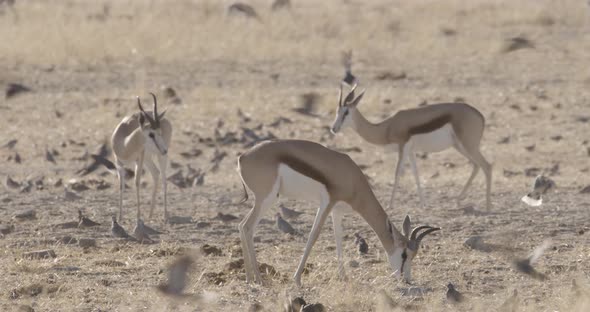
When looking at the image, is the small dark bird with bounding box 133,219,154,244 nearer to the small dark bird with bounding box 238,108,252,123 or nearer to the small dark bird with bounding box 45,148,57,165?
the small dark bird with bounding box 45,148,57,165

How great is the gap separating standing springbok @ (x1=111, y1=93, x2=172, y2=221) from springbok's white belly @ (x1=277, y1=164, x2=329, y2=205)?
122 inches

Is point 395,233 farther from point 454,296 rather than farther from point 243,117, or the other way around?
point 243,117

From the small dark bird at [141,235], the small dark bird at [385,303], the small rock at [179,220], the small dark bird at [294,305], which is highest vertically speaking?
the small dark bird at [294,305]

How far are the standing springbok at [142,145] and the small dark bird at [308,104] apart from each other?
5626mm

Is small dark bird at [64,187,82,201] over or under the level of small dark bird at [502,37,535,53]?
under

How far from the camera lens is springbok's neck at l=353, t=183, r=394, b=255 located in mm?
8336

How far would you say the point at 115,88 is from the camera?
68.1 ft

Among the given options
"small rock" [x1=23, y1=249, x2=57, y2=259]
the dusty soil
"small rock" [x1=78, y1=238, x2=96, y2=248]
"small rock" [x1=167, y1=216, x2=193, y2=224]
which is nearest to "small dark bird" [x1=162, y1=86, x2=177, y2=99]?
the dusty soil

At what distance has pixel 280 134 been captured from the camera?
16.6 meters

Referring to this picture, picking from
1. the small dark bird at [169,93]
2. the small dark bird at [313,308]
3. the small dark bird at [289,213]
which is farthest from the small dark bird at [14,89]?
the small dark bird at [313,308]

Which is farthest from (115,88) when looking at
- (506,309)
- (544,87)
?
(506,309)

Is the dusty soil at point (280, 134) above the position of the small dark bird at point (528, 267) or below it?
below

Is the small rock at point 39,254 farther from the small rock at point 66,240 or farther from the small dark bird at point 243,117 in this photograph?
the small dark bird at point 243,117

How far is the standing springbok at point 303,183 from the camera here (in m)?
8.13
